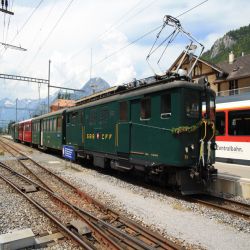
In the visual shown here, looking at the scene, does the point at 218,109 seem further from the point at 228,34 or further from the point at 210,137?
the point at 228,34

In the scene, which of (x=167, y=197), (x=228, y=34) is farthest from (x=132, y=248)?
(x=228, y=34)

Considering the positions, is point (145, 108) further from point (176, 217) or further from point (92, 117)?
point (92, 117)

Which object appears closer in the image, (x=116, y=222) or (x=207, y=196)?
(x=116, y=222)

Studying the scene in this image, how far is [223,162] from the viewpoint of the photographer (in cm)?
1712

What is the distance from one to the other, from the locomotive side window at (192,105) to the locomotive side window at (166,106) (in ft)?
1.73

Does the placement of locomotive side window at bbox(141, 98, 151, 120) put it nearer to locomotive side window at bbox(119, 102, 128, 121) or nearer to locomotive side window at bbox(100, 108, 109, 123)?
locomotive side window at bbox(119, 102, 128, 121)

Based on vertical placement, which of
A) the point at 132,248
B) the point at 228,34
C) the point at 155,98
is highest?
the point at 228,34

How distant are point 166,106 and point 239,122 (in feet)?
21.9

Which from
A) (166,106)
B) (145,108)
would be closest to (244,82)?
(145,108)

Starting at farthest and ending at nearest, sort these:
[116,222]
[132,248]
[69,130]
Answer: [69,130]
[116,222]
[132,248]

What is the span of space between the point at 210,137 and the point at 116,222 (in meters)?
4.28

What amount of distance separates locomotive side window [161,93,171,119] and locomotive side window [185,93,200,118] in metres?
0.53

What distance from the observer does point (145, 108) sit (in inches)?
445

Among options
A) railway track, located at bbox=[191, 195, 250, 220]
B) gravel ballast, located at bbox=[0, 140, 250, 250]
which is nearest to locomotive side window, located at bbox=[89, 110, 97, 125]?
gravel ballast, located at bbox=[0, 140, 250, 250]
